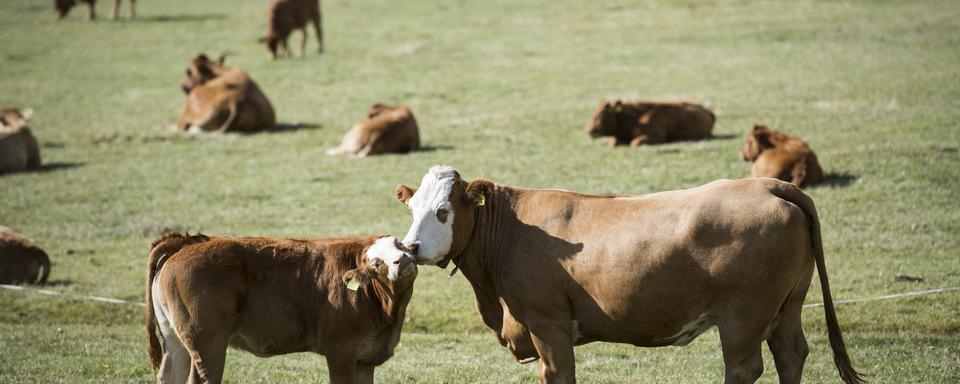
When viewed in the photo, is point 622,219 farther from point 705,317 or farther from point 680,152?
point 680,152

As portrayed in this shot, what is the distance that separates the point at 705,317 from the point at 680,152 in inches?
492

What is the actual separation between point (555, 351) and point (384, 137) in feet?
46.3

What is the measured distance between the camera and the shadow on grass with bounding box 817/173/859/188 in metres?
17.5

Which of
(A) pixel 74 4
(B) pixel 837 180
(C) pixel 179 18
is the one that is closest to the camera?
(B) pixel 837 180

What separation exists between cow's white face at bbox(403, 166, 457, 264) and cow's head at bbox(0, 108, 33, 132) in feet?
56.9

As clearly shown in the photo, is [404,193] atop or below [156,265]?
atop

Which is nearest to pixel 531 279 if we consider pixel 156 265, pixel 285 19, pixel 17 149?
pixel 156 265

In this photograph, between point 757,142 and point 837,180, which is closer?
point 837,180

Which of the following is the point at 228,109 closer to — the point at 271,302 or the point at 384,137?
the point at 384,137

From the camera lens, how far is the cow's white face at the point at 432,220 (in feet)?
27.4

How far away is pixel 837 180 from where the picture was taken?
58.2 feet

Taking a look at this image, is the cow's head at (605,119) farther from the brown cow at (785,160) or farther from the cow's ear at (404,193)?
the cow's ear at (404,193)

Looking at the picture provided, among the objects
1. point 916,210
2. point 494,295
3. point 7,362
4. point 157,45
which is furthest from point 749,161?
point 157,45

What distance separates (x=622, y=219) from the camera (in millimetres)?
8406
